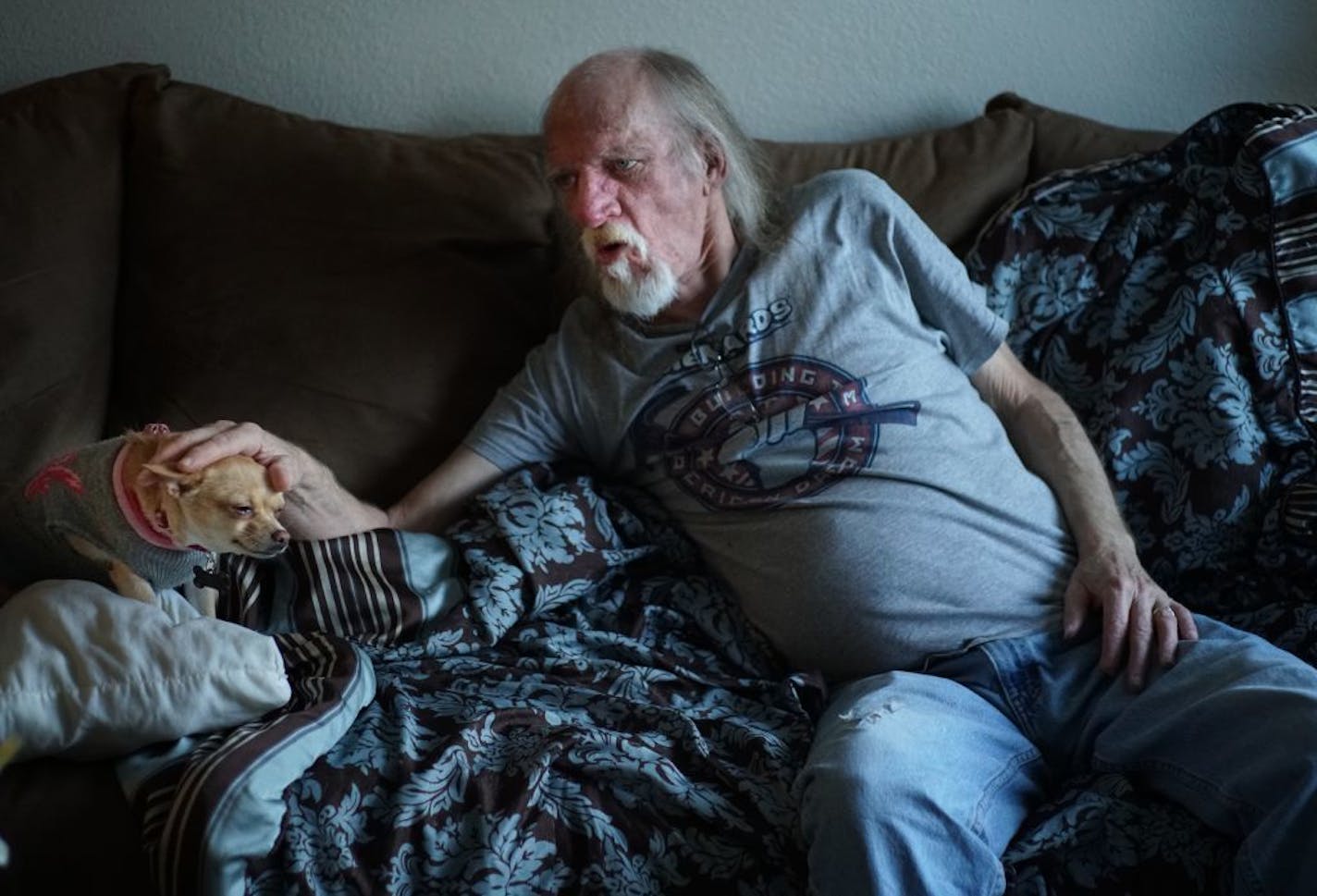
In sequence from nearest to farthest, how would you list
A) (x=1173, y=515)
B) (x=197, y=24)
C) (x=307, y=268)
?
(x=1173, y=515)
(x=307, y=268)
(x=197, y=24)

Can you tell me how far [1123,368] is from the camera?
1627 millimetres

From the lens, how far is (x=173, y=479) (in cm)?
120

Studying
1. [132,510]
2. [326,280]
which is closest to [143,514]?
[132,510]

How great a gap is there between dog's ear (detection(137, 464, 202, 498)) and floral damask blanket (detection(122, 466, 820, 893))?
25cm

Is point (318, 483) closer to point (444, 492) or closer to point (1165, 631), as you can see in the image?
point (444, 492)

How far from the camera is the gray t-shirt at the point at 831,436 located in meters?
1.42

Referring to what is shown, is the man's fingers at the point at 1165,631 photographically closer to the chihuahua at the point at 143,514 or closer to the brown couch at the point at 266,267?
the brown couch at the point at 266,267

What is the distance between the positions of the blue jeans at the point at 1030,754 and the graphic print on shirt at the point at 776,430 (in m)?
0.27

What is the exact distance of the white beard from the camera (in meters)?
1.54

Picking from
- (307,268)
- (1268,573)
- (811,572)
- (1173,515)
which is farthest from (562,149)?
(1268,573)

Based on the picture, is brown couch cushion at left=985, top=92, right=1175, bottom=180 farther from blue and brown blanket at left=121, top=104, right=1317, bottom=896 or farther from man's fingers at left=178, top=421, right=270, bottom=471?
man's fingers at left=178, top=421, right=270, bottom=471

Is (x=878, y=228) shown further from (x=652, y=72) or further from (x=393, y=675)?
(x=393, y=675)

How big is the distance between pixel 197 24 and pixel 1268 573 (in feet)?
5.74

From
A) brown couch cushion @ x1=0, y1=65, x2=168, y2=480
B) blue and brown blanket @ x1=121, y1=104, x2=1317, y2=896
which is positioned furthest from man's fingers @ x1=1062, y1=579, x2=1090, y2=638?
brown couch cushion @ x1=0, y1=65, x2=168, y2=480
